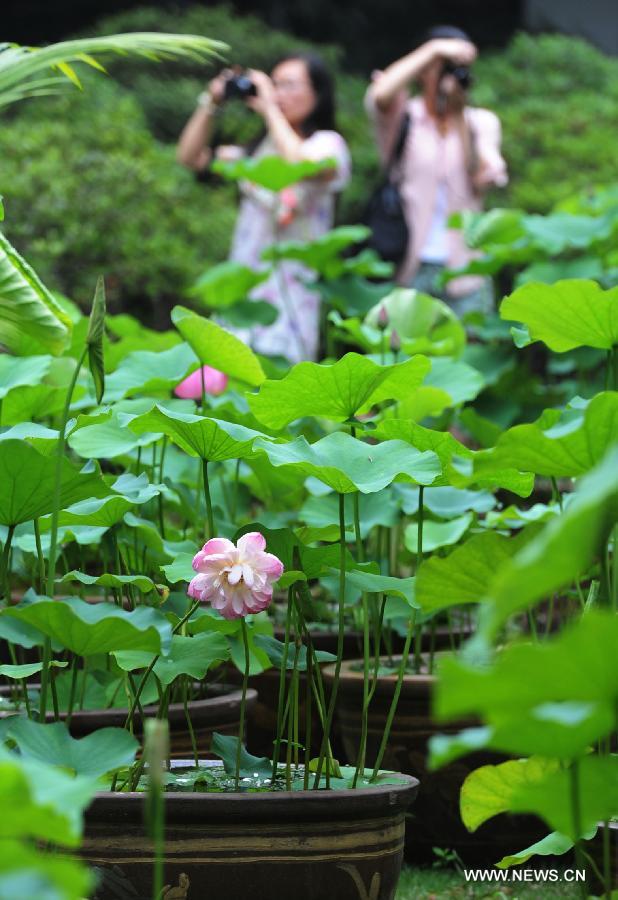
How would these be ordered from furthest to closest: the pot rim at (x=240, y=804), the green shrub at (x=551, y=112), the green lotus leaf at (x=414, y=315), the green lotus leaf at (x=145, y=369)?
the green shrub at (x=551, y=112), the green lotus leaf at (x=414, y=315), the green lotus leaf at (x=145, y=369), the pot rim at (x=240, y=804)

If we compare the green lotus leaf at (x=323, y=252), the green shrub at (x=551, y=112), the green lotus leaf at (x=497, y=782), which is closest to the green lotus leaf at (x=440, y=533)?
the green lotus leaf at (x=497, y=782)

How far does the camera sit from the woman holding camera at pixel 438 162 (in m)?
3.89

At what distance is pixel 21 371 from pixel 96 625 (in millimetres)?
692

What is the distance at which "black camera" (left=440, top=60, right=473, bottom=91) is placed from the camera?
377 cm

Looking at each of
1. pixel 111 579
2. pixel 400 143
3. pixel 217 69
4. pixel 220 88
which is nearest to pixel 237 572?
pixel 111 579

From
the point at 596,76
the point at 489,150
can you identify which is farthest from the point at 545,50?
the point at 489,150

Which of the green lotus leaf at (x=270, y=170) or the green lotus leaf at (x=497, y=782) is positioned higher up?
the green lotus leaf at (x=270, y=170)

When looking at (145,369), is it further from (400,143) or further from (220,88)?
(400,143)

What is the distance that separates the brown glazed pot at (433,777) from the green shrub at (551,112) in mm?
4775

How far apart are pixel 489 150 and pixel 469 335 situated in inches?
22.0

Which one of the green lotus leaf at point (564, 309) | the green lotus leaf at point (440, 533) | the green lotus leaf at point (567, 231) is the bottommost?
the green lotus leaf at point (564, 309)

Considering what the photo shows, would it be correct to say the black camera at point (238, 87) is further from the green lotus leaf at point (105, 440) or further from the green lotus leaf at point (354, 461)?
the green lotus leaf at point (354, 461)

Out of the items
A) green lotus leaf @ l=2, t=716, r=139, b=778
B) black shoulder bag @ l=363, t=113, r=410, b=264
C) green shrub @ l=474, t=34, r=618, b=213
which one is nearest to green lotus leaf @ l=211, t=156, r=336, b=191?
black shoulder bag @ l=363, t=113, r=410, b=264

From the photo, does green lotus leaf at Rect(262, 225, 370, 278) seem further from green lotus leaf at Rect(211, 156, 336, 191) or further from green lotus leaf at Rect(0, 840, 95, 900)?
green lotus leaf at Rect(0, 840, 95, 900)
